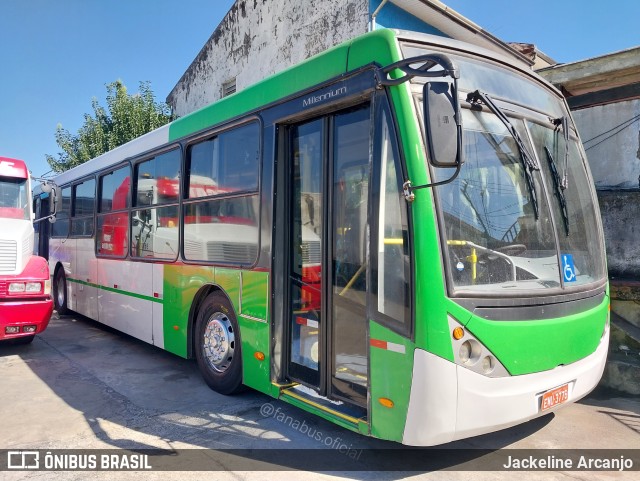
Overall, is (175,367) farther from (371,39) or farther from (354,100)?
(371,39)

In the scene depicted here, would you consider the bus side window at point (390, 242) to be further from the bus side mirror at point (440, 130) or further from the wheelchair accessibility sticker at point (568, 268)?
the wheelchair accessibility sticker at point (568, 268)

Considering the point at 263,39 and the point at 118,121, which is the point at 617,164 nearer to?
the point at 263,39

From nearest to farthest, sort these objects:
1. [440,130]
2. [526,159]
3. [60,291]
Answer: [440,130]
[526,159]
[60,291]

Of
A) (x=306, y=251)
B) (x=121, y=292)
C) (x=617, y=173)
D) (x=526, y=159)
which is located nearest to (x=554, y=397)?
(x=526, y=159)

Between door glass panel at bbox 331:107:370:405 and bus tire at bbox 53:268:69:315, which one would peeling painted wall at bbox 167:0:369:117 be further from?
door glass panel at bbox 331:107:370:405

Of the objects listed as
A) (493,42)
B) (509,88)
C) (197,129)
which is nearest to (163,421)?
(197,129)

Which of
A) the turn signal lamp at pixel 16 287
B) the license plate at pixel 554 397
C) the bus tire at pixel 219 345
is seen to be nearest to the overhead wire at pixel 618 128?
the license plate at pixel 554 397

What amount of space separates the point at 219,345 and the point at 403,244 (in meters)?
2.78

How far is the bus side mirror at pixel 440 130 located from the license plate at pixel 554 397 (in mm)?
1741

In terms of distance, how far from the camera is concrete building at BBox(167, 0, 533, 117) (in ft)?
34.9

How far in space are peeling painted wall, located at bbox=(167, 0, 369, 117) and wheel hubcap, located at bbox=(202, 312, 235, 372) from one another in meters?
7.55

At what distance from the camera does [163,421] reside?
4574 millimetres

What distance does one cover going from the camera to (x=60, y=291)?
10.4 m

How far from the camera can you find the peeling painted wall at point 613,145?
9.12m
